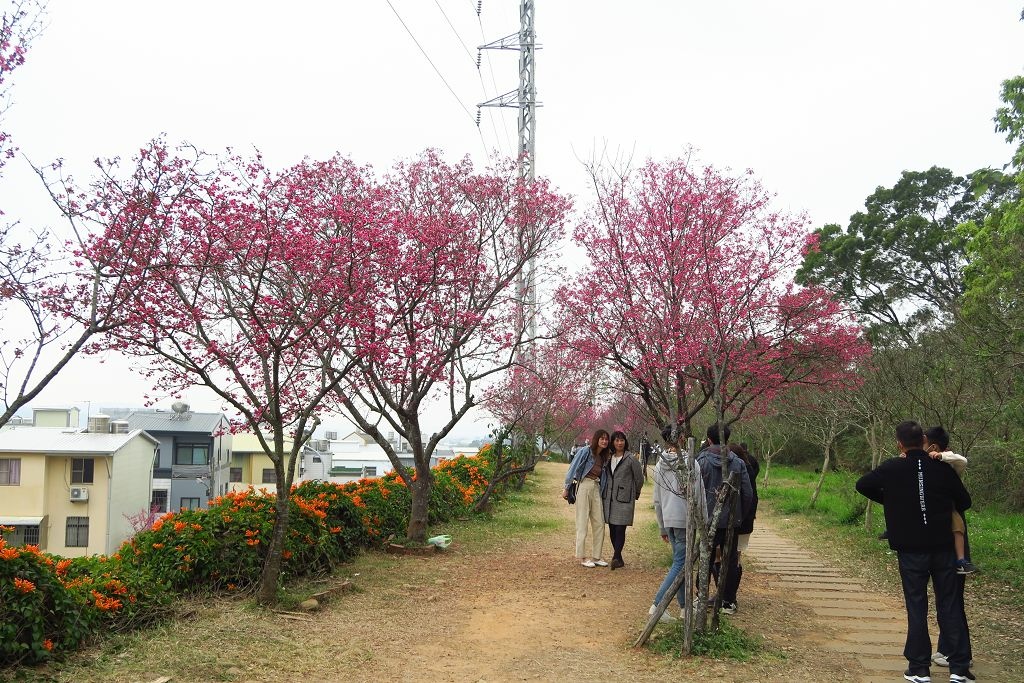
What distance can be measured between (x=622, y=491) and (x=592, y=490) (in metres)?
0.50

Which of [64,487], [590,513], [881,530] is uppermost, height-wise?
[590,513]

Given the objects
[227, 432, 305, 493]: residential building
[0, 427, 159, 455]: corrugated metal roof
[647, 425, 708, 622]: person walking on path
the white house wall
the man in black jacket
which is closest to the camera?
the man in black jacket

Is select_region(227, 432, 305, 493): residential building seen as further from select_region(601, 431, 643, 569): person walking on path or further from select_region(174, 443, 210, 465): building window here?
select_region(601, 431, 643, 569): person walking on path

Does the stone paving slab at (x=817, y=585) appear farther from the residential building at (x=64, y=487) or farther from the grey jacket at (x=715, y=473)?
the residential building at (x=64, y=487)

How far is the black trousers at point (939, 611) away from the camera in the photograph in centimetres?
512

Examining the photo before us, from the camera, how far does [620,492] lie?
9422 mm

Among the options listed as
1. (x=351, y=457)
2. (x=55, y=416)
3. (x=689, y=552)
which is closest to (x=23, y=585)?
(x=689, y=552)

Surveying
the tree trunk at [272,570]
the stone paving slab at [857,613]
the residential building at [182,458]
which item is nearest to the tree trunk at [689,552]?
the stone paving slab at [857,613]

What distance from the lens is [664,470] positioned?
6.79m

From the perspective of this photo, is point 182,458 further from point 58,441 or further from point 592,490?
point 592,490

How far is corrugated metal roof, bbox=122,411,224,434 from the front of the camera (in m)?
30.2

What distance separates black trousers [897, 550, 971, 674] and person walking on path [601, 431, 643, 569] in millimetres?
4219

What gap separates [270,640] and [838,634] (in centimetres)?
447

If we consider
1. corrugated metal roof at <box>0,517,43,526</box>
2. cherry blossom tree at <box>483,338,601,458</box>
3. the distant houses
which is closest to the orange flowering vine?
cherry blossom tree at <box>483,338,601,458</box>
